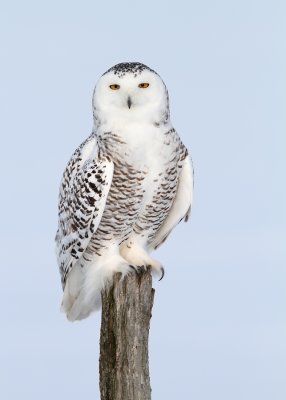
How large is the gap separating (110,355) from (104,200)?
3.09ft

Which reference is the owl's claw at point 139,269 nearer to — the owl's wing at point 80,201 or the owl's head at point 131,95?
the owl's wing at point 80,201

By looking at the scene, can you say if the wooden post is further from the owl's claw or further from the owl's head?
the owl's head

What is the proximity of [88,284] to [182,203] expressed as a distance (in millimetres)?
807

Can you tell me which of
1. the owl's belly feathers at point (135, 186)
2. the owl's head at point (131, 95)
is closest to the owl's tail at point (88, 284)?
the owl's belly feathers at point (135, 186)

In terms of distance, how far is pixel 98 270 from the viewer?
6.52m

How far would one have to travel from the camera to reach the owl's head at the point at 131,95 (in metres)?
6.14

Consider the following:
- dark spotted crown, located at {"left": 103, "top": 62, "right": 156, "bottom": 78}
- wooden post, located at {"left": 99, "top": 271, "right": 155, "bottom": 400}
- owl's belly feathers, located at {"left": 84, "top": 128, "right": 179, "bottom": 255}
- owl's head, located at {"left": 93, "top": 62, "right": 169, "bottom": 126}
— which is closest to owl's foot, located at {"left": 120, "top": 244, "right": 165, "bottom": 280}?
owl's belly feathers, located at {"left": 84, "top": 128, "right": 179, "bottom": 255}

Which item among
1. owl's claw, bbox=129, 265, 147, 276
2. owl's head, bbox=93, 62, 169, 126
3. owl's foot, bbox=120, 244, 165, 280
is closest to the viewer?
owl's head, bbox=93, 62, 169, 126

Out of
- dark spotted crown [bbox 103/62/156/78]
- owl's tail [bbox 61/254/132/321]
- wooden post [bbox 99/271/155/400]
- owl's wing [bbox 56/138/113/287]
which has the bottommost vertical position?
wooden post [bbox 99/271/155/400]

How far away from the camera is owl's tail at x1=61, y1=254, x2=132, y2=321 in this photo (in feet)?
21.2

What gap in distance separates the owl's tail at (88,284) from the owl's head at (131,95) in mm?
918

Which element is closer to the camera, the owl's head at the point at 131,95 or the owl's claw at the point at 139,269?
the owl's head at the point at 131,95

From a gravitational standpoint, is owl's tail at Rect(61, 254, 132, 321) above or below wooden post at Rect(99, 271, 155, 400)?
above

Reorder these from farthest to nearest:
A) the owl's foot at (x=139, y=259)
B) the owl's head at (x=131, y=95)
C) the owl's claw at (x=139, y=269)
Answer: the owl's foot at (x=139, y=259) → the owl's claw at (x=139, y=269) → the owl's head at (x=131, y=95)
